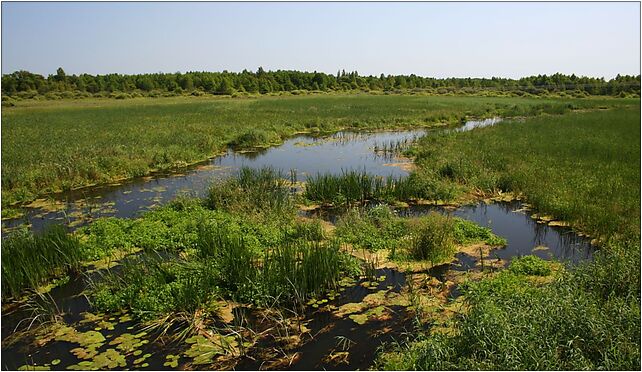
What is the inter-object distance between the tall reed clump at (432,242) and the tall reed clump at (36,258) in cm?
626

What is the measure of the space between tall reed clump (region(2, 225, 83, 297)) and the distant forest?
5441 centimetres

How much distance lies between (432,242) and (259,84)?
76481mm

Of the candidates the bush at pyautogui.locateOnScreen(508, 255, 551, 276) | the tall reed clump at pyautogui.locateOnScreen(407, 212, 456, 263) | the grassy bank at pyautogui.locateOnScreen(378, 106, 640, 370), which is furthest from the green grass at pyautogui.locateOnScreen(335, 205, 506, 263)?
the grassy bank at pyautogui.locateOnScreen(378, 106, 640, 370)

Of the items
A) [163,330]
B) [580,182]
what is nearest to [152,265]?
[163,330]

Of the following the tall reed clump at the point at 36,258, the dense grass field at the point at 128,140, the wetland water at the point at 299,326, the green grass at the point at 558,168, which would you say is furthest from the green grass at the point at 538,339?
the dense grass field at the point at 128,140

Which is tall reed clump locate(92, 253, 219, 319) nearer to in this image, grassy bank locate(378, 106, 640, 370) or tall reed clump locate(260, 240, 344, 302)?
tall reed clump locate(260, 240, 344, 302)

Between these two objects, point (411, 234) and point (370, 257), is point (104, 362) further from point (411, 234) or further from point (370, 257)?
point (411, 234)

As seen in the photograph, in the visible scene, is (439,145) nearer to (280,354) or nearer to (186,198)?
(186,198)

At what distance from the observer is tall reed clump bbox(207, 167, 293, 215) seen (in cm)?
1061

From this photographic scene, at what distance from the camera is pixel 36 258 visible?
7.24 m

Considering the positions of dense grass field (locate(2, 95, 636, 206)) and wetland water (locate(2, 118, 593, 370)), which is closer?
wetland water (locate(2, 118, 593, 370))

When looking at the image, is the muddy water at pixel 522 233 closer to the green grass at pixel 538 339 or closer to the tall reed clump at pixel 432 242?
the tall reed clump at pixel 432 242

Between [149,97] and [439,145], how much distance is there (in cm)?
5588

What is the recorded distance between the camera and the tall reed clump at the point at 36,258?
6.88 meters
